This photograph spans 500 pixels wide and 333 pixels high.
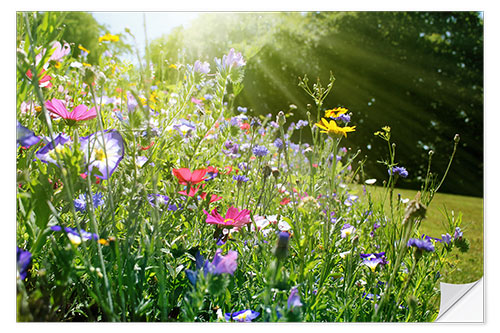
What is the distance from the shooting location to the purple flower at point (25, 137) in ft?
2.83

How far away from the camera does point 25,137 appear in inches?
34.5

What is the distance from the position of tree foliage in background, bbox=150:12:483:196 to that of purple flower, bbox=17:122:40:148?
75 cm

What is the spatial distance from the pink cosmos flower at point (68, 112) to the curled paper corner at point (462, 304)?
1064 millimetres

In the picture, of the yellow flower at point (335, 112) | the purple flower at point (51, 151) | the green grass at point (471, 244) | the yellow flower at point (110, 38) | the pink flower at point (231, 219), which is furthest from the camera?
the yellow flower at point (110, 38)

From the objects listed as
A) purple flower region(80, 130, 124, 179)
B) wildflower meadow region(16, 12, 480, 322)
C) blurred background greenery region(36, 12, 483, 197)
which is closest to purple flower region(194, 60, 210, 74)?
wildflower meadow region(16, 12, 480, 322)

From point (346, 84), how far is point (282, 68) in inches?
26.7

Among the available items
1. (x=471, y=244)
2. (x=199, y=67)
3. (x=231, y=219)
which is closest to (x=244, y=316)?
(x=231, y=219)

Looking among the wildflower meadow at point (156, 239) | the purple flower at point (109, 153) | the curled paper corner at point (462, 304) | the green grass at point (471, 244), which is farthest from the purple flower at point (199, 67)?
the curled paper corner at point (462, 304)

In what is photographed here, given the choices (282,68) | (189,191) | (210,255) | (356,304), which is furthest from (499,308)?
(282,68)

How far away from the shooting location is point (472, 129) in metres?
1.48

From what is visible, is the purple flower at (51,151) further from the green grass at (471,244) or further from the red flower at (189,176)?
the green grass at (471,244)

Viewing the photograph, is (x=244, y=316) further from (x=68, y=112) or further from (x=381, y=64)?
(x=381, y=64)

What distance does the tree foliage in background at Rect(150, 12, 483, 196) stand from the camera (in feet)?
5.04

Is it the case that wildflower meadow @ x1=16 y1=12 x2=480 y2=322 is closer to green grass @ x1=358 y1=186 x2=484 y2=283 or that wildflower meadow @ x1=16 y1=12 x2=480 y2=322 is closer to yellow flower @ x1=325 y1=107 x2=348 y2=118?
yellow flower @ x1=325 y1=107 x2=348 y2=118
